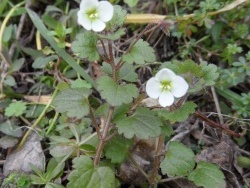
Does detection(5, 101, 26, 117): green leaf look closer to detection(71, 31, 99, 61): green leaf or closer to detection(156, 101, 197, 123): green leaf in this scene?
detection(71, 31, 99, 61): green leaf

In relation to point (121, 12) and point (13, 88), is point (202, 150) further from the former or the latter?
point (13, 88)

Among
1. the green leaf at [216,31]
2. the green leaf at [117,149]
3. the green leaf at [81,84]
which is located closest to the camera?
the green leaf at [117,149]

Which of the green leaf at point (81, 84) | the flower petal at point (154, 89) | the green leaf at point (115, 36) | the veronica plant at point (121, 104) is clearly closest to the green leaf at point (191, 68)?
the veronica plant at point (121, 104)

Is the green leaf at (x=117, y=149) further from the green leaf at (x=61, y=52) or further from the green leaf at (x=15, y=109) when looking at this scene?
the green leaf at (x=15, y=109)

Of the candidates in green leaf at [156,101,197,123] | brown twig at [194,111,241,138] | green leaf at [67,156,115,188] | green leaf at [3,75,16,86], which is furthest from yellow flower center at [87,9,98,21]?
green leaf at [3,75,16,86]

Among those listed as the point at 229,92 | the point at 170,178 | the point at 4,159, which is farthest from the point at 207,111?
the point at 4,159

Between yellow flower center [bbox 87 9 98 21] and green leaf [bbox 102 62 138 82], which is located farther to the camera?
green leaf [bbox 102 62 138 82]
